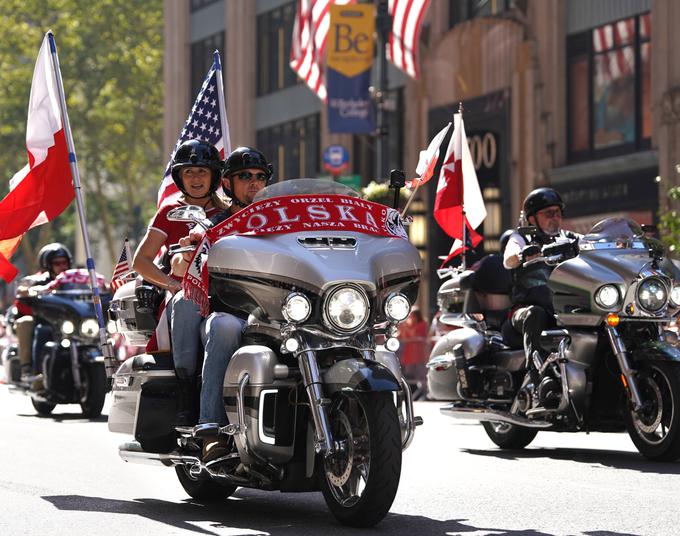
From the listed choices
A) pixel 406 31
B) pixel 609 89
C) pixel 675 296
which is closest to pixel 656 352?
pixel 675 296

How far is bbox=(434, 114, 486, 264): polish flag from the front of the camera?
1467 cm

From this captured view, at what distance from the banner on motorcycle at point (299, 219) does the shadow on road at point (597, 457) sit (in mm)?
3222

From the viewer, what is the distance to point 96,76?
58.0 meters

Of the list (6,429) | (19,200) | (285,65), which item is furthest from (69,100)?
(19,200)

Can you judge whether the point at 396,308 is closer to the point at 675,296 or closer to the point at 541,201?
the point at 675,296

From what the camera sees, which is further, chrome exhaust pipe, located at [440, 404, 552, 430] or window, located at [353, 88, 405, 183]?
window, located at [353, 88, 405, 183]

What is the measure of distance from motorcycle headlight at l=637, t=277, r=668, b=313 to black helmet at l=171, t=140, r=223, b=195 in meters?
3.31

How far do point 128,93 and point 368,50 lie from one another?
27.2 m

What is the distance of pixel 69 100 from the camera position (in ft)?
190

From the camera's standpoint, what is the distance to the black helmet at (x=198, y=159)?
9.44 m

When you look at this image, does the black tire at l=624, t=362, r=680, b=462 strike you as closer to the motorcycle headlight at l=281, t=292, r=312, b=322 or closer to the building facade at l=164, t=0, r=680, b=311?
the motorcycle headlight at l=281, t=292, r=312, b=322

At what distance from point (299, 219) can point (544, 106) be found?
2395 cm

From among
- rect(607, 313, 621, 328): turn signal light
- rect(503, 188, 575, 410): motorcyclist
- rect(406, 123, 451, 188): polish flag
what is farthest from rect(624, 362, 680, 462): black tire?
rect(406, 123, 451, 188): polish flag

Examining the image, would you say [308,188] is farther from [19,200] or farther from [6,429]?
[6,429]
